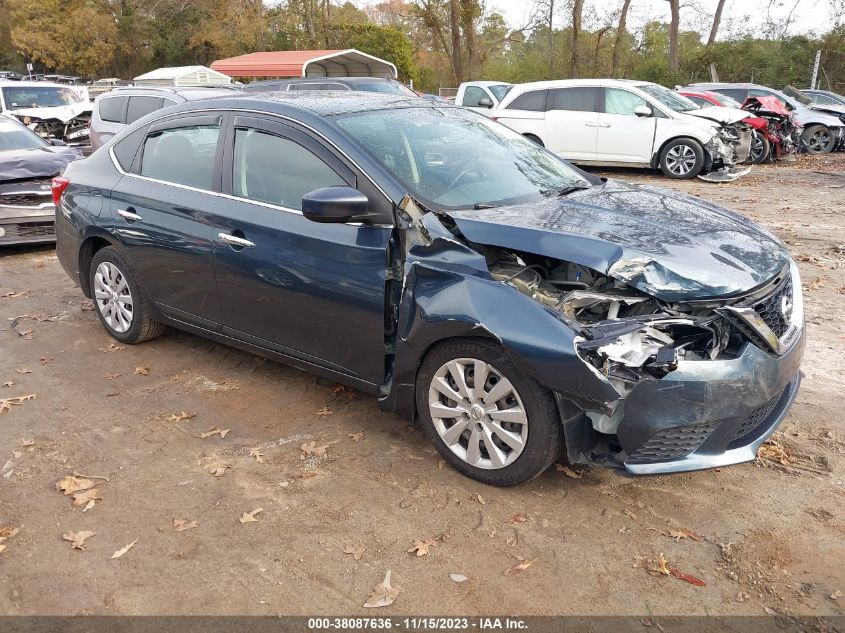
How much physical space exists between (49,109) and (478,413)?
17.3 meters

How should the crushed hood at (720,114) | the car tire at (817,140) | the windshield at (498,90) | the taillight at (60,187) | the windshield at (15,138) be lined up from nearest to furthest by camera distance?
the taillight at (60,187) < the windshield at (15,138) < the crushed hood at (720,114) < the car tire at (817,140) < the windshield at (498,90)

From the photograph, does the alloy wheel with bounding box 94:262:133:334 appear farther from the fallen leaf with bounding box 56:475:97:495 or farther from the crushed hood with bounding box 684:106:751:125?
the crushed hood with bounding box 684:106:751:125

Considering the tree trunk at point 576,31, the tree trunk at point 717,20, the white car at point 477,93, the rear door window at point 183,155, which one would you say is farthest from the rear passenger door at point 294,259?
the tree trunk at point 717,20

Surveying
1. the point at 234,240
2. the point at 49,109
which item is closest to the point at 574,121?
the point at 234,240

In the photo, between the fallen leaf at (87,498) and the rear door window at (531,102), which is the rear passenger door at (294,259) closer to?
the fallen leaf at (87,498)

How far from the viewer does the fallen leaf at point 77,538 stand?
3158 mm

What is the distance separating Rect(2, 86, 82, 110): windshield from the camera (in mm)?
17375

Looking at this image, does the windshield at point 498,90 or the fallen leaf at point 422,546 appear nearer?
the fallen leaf at point 422,546

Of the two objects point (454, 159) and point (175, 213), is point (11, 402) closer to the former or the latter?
point (175, 213)

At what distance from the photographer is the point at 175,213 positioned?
462 centimetres

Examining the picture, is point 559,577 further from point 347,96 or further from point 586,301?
point 347,96

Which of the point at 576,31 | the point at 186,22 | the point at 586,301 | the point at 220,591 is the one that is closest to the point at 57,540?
the point at 220,591

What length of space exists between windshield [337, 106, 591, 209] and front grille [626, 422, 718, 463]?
4.92 feet

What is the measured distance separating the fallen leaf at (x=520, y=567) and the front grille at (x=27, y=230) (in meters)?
7.29
